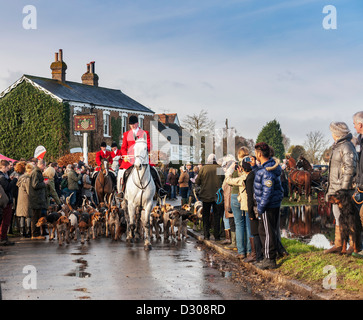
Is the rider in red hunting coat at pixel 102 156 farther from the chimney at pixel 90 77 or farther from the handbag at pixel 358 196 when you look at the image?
the chimney at pixel 90 77

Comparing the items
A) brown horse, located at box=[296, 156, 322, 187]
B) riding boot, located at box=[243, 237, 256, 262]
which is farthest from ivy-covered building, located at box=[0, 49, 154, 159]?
riding boot, located at box=[243, 237, 256, 262]

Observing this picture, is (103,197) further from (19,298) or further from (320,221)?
→ (19,298)

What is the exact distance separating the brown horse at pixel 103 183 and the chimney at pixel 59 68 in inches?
1312

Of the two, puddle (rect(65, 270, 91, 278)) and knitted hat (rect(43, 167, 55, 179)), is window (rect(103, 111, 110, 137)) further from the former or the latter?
puddle (rect(65, 270, 91, 278))

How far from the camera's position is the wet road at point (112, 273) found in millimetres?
7883

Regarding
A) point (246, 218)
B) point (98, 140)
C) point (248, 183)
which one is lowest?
point (246, 218)

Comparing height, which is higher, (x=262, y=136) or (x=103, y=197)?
(x=262, y=136)

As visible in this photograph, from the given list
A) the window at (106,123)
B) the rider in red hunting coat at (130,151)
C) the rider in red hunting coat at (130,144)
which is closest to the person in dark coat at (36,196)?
the rider in red hunting coat at (130,151)

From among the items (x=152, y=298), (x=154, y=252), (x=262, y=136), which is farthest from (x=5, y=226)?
(x=262, y=136)

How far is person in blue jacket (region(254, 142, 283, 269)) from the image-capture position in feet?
30.8

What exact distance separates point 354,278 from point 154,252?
5631 millimetres

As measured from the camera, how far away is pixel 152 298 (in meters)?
7.54

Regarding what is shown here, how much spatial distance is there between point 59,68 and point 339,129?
4316cm

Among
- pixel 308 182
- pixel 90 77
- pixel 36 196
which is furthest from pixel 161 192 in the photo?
pixel 90 77
